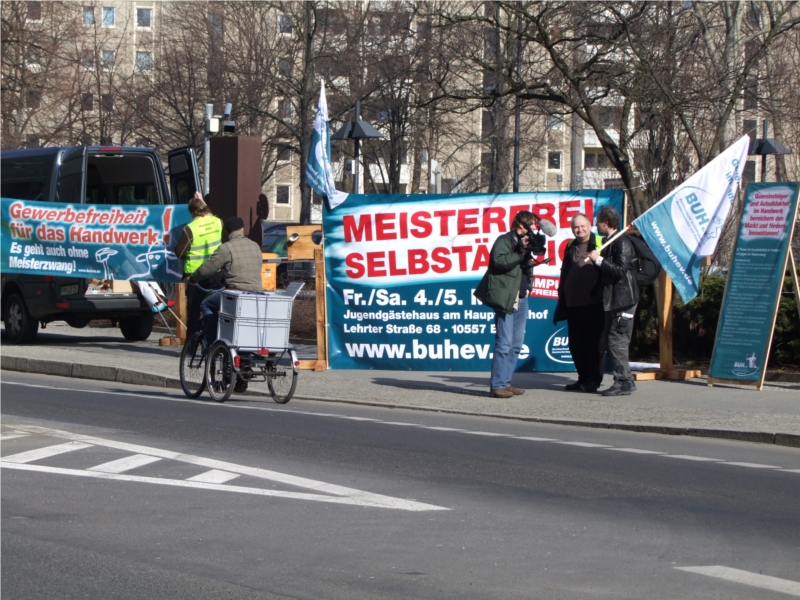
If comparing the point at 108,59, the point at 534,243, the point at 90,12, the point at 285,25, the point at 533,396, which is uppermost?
the point at 90,12

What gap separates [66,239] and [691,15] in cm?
991

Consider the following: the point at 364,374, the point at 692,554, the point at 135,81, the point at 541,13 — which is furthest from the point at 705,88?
the point at 135,81

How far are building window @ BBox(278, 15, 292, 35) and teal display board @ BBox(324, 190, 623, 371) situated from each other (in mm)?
22205

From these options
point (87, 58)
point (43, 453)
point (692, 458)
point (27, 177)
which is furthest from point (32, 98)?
point (692, 458)

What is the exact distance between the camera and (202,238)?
13523 millimetres

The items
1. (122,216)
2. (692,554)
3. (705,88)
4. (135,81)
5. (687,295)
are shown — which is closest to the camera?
(692,554)

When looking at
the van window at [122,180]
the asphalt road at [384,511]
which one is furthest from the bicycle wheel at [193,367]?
the van window at [122,180]

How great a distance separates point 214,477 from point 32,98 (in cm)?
2549

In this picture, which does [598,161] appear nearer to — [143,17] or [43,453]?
[43,453]

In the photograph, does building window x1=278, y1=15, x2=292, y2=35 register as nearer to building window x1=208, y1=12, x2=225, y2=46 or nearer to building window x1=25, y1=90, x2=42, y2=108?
building window x1=208, y1=12, x2=225, y2=46

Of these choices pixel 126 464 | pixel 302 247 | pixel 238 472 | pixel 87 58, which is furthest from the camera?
pixel 87 58

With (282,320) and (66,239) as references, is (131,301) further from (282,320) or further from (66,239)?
(282,320)

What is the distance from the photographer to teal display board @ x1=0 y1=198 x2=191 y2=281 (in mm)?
16766

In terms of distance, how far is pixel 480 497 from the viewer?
7.17m
